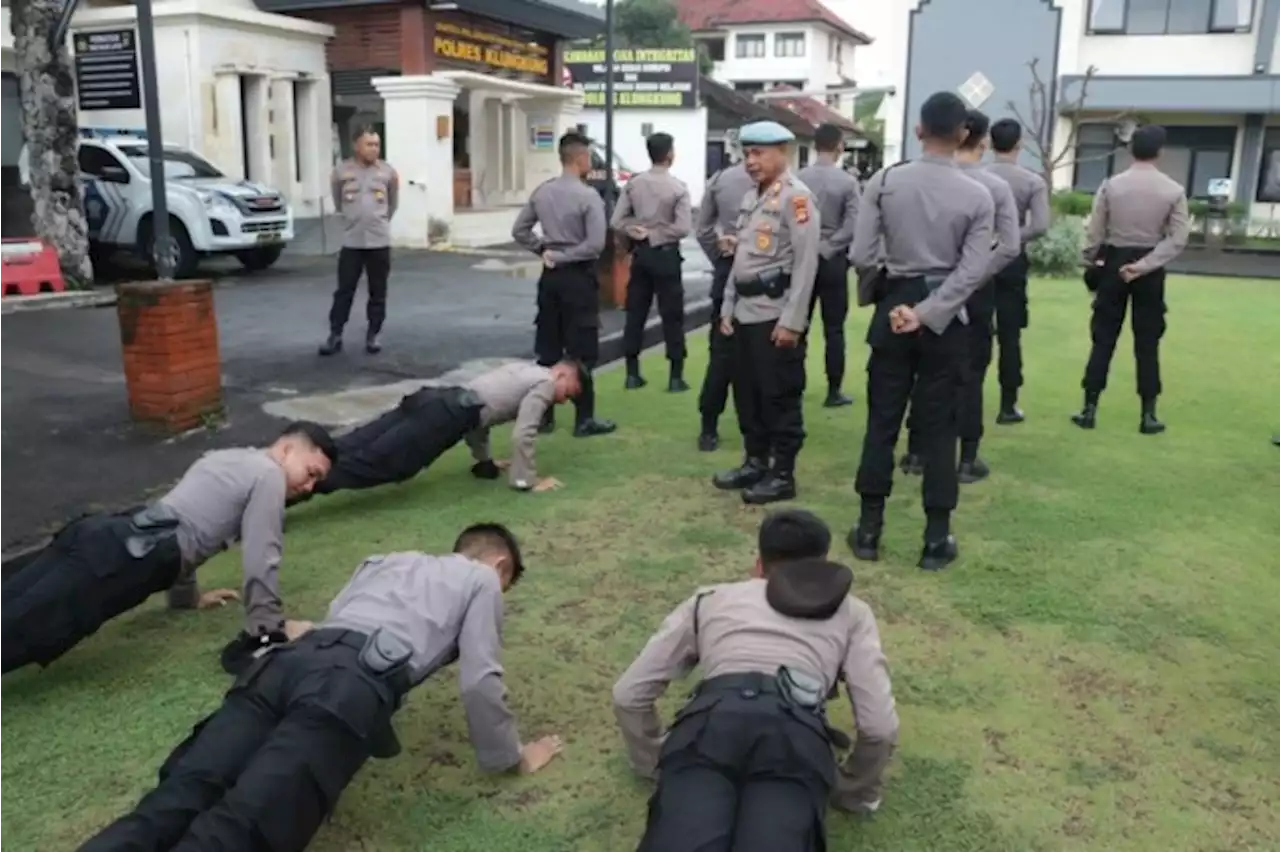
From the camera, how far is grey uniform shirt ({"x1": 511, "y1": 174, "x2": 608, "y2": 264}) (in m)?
6.49

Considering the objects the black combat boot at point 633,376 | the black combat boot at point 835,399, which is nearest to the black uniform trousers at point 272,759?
the black combat boot at point 835,399

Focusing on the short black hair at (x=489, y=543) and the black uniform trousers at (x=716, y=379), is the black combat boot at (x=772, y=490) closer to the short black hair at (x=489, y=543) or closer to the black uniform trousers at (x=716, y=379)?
the black uniform trousers at (x=716, y=379)

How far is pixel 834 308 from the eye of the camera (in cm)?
757

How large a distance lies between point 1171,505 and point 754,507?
196 centimetres

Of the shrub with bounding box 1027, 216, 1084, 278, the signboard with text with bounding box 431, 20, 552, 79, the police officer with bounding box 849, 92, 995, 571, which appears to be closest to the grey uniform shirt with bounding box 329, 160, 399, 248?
the police officer with bounding box 849, 92, 995, 571

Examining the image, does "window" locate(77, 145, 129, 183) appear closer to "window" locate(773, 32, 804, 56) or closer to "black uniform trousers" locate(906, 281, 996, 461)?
"black uniform trousers" locate(906, 281, 996, 461)

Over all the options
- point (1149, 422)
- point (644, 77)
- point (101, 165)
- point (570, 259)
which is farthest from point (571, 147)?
point (644, 77)

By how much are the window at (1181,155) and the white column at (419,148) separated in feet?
45.4

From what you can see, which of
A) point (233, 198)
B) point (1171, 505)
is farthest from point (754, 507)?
point (233, 198)

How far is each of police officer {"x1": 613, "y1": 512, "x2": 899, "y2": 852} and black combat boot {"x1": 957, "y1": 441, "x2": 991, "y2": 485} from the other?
298cm

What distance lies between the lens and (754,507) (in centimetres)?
536

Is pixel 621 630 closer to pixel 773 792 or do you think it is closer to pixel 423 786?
pixel 423 786

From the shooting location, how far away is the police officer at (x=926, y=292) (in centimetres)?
435

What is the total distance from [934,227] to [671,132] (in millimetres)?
27340
